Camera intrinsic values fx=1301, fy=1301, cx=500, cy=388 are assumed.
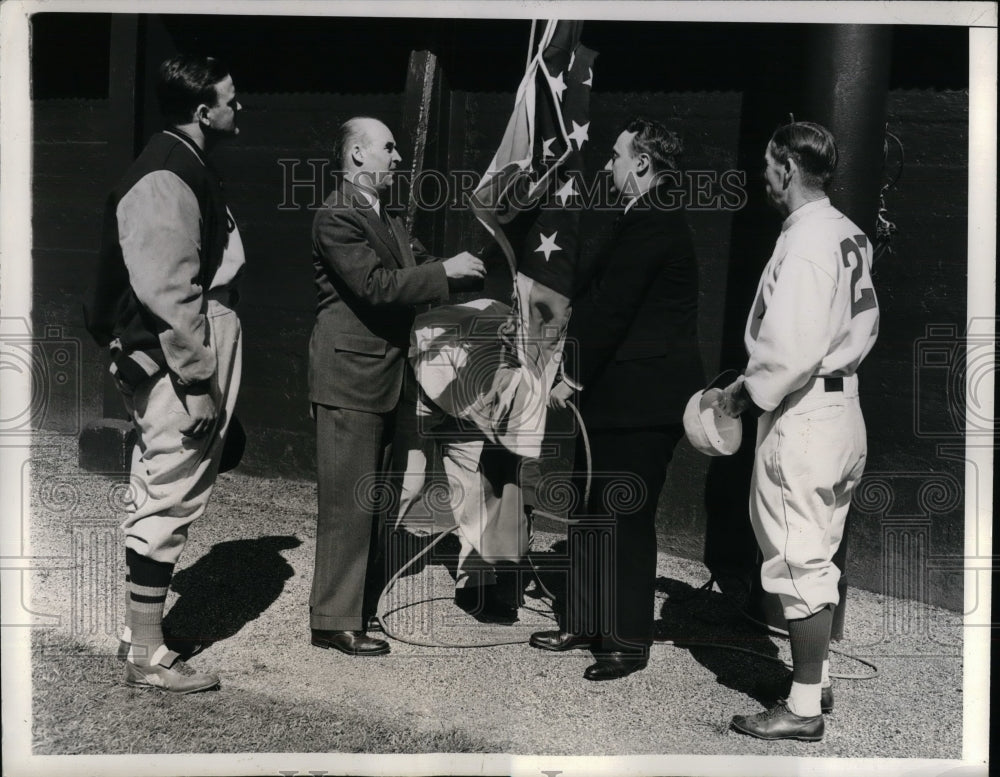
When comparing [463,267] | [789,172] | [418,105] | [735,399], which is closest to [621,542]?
[735,399]

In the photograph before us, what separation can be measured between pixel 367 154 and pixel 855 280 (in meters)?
1.75

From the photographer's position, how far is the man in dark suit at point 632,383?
15.3 ft

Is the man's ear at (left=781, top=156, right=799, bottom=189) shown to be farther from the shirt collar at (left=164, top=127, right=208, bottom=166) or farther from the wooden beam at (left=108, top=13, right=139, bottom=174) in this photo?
the wooden beam at (left=108, top=13, right=139, bottom=174)

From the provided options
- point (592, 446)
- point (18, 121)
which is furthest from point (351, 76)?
point (592, 446)

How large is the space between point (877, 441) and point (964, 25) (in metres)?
1.60

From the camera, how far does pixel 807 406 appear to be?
4.31 m

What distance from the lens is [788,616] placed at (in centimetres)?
434

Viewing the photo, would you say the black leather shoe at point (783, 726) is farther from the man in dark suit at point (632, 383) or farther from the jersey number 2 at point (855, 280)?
the jersey number 2 at point (855, 280)

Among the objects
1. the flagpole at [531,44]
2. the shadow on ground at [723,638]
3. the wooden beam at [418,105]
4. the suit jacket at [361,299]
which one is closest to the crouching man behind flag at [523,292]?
the flagpole at [531,44]

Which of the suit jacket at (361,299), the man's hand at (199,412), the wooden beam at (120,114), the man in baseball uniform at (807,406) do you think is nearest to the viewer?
the man in baseball uniform at (807,406)

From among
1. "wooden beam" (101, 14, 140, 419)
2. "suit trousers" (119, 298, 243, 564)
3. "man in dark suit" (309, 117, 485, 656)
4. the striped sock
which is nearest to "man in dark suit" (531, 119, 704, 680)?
"man in dark suit" (309, 117, 485, 656)

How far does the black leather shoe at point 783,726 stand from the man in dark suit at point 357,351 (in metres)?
1.32

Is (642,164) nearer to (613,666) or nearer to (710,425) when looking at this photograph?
(710,425)

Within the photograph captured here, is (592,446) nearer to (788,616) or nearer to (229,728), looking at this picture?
(788,616)
